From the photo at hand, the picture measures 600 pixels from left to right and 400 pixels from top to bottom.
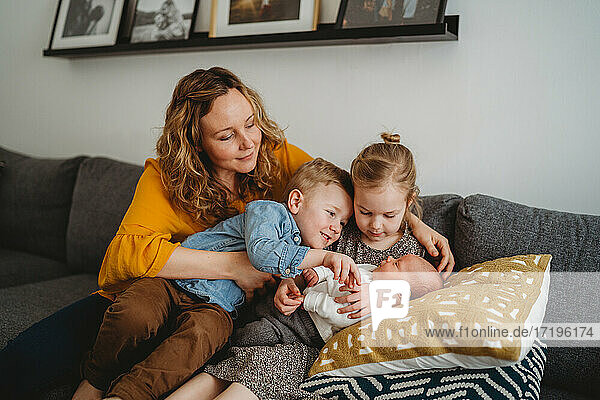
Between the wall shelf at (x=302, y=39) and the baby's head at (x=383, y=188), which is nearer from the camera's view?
the baby's head at (x=383, y=188)

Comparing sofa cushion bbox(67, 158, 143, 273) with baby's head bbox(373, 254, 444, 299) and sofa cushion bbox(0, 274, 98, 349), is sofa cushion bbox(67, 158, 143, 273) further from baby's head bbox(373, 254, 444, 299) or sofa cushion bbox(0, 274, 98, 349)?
baby's head bbox(373, 254, 444, 299)

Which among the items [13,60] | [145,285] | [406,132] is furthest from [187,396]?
[13,60]

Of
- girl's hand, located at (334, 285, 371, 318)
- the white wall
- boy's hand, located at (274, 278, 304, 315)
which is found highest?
the white wall

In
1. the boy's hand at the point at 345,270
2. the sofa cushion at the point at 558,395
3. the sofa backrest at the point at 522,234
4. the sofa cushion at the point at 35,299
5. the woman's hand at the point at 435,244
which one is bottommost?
the sofa cushion at the point at 35,299

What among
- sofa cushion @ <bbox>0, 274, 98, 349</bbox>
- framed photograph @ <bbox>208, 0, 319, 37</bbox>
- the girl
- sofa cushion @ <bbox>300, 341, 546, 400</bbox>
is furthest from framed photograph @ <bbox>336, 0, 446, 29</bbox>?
sofa cushion @ <bbox>0, 274, 98, 349</bbox>

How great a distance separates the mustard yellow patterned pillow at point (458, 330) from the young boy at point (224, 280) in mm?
156

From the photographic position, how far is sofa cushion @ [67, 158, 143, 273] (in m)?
2.30

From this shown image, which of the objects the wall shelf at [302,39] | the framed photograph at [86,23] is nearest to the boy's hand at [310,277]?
the wall shelf at [302,39]

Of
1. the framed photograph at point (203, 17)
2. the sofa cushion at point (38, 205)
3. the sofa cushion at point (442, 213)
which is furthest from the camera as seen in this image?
the sofa cushion at point (38, 205)

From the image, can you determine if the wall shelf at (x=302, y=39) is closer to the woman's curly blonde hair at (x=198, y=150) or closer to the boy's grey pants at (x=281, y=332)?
the woman's curly blonde hair at (x=198, y=150)

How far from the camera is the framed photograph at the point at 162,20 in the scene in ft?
8.05

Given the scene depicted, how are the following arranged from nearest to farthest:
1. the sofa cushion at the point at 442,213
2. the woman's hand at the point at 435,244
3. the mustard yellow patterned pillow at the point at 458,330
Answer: the mustard yellow patterned pillow at the point at 458,330 → the woman's hand at the point at 435,244 → the sofa cushion at the point at 442,213

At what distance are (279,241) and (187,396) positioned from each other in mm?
421

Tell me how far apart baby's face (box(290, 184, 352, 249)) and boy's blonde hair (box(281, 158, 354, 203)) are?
1 cm
